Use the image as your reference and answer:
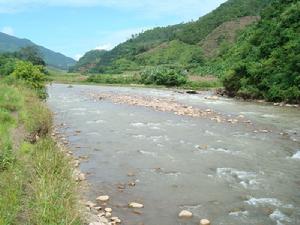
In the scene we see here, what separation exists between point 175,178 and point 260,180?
2.27 m

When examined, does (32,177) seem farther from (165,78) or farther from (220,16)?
(220,16)

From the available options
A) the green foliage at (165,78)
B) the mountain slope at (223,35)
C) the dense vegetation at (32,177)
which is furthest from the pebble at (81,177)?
the mountain slope at (223,35)

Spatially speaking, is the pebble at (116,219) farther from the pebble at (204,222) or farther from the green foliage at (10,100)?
the green foliage at (10,100)

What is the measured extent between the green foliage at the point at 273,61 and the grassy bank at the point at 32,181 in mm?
22118

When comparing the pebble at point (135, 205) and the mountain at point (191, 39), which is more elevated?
the mountain at point (191, 39)

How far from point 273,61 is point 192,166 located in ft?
76.5

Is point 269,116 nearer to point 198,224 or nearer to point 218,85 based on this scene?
point 198,224

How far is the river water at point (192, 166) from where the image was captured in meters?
10.1

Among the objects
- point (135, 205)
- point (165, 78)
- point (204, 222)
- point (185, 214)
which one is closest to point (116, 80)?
point (165, 78)

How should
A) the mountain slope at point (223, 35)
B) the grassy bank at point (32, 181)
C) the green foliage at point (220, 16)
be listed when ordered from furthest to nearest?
1. the green foliage at point (220, 16)
2. the mountain slope at point (223, 35)
3. the grassy bank at point (32, 181)

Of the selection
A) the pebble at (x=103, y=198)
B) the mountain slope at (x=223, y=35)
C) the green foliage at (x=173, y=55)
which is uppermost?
the mountain slope at (x=223, y=35)

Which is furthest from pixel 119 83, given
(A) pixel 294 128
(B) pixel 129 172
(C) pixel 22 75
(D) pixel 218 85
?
(B) pixel 129 172

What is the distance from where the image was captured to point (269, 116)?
25.0m

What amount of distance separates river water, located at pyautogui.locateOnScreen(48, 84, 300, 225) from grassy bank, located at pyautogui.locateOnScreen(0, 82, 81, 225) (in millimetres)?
1456
